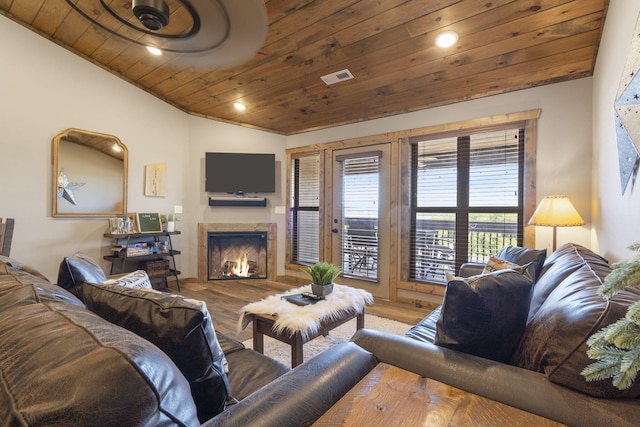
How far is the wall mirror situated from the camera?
11.2 ft

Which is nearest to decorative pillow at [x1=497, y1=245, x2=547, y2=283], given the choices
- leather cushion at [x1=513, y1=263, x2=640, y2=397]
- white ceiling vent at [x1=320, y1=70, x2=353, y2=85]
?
leather cushion at [x1=513, y1=263, x2=640, y2=397]

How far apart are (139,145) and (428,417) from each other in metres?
4.53

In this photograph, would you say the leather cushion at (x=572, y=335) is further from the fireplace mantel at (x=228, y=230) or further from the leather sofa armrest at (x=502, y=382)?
the fireplace mantel at (x=228, y=230)

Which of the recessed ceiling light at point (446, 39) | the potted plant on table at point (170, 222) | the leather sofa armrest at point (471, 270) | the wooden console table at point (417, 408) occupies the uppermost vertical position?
the recessed ceiling light at point (446, 39)

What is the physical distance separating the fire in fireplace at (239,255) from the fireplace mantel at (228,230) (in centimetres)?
7

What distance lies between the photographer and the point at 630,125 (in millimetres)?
1355

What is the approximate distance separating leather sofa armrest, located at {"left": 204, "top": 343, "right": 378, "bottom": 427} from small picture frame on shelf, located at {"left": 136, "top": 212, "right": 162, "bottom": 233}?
3738mm

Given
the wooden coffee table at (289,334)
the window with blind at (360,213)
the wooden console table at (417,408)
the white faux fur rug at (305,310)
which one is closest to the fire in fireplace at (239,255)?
the window with blind at (360,213)

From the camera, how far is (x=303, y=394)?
810mm

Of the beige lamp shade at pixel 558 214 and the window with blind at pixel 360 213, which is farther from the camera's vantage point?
the window with blind at pixel 360 213

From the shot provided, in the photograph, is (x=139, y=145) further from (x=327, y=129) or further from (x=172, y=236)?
(x=327, y=129)

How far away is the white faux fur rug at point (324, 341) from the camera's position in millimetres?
2408

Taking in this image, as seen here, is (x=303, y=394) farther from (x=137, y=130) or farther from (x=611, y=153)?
(x=137, y=130)

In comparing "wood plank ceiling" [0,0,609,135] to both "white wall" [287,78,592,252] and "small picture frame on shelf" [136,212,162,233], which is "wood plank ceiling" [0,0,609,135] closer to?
"white wall" [287,78,592,252]
